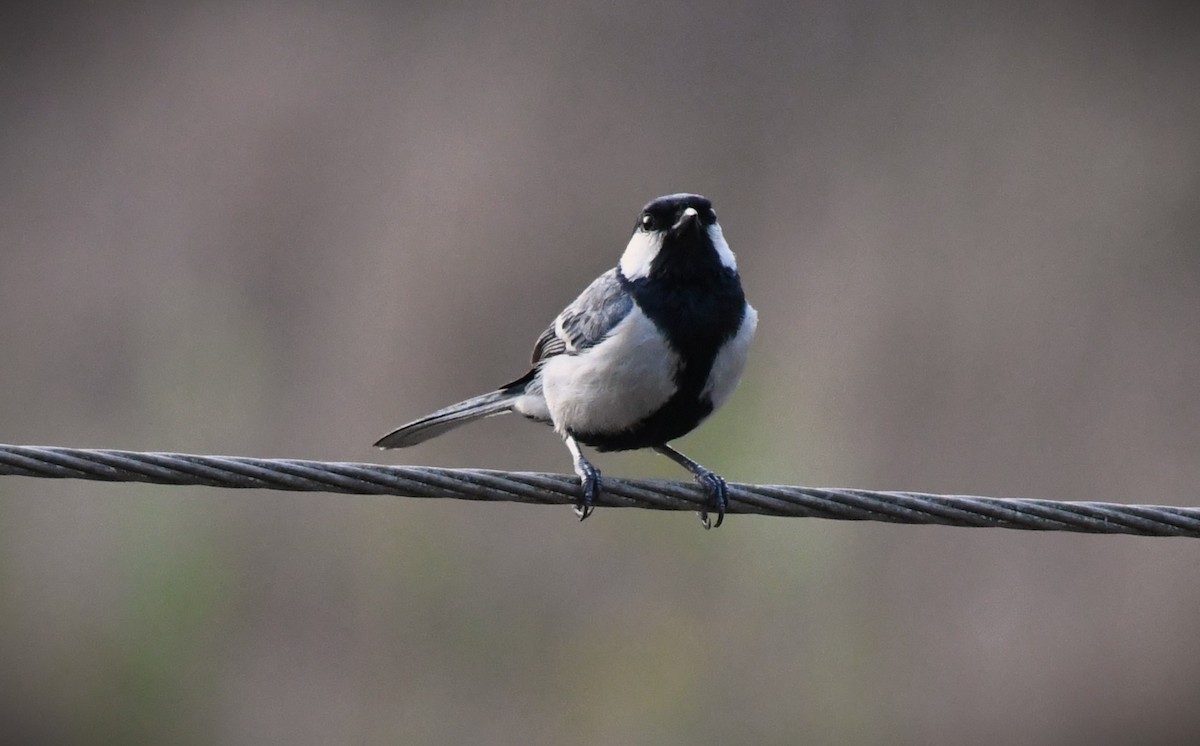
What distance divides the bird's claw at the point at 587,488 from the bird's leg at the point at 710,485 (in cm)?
30

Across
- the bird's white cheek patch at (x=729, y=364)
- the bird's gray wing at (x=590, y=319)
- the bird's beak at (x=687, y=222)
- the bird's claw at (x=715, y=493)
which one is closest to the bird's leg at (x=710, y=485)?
the bird's claw at (x=715, y=493)

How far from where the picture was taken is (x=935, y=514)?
273 centimetres

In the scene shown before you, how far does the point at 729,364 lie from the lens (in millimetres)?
3779

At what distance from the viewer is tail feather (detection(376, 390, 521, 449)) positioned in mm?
4285

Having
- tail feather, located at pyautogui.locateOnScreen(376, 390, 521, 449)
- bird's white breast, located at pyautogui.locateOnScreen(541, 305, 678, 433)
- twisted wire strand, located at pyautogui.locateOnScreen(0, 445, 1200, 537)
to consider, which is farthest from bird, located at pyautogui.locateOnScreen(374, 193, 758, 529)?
twisted wire strand, located at pyautogui.locateOnScreen(0, 445, 1200, 537)

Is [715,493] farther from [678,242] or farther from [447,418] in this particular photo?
[447,418]

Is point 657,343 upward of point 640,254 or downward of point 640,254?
downward

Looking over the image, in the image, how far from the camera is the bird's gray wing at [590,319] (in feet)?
12.7

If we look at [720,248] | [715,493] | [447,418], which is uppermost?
[720,248]

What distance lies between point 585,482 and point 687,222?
1.03m

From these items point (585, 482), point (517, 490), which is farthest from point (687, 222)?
point (517, 490)

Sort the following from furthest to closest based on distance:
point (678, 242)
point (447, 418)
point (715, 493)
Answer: point (447, 418) < point (678, 242) < point (715, 493)

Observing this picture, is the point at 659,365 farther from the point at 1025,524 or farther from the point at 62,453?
the point at 62,453

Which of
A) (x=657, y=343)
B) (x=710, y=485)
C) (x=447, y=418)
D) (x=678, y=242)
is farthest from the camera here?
(x=447, y=418)
